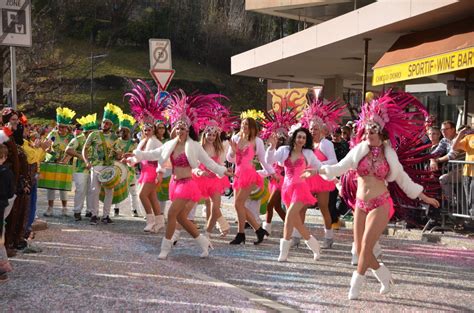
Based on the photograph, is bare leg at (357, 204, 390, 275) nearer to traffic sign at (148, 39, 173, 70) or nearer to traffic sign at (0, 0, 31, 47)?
traffic sign at (0, 0, 31, 47)

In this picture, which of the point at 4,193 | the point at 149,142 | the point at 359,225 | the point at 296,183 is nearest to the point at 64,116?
the point at 149,142

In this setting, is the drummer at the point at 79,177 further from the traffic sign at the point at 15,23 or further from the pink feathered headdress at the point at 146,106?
the traffic sign at the point at 15,23

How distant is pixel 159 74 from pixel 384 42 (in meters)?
6.74

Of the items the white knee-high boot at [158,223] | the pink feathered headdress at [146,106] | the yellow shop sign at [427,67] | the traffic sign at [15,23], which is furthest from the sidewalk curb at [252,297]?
the yellow shop sign at [427,67]

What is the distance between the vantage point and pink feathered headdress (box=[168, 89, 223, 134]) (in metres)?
9.58

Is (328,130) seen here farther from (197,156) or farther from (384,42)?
(384,42)

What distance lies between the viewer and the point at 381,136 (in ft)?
23.8

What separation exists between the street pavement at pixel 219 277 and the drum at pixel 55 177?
1.98 meters

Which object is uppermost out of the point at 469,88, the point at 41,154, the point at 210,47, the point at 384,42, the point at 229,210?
the point at 210,47

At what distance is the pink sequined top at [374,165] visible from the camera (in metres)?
7.12

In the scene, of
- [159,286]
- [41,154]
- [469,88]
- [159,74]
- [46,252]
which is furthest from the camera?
[469,88]

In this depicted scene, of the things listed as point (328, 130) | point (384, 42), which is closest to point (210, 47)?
point (384, 42)

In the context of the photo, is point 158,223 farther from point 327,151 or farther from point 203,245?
point 327,151

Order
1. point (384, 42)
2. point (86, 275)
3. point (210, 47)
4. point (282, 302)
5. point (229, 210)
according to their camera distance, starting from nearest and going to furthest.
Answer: point (282, 302)
point (86, 275)
point (229, 210)
point (384, 42)
point (210, 47)
